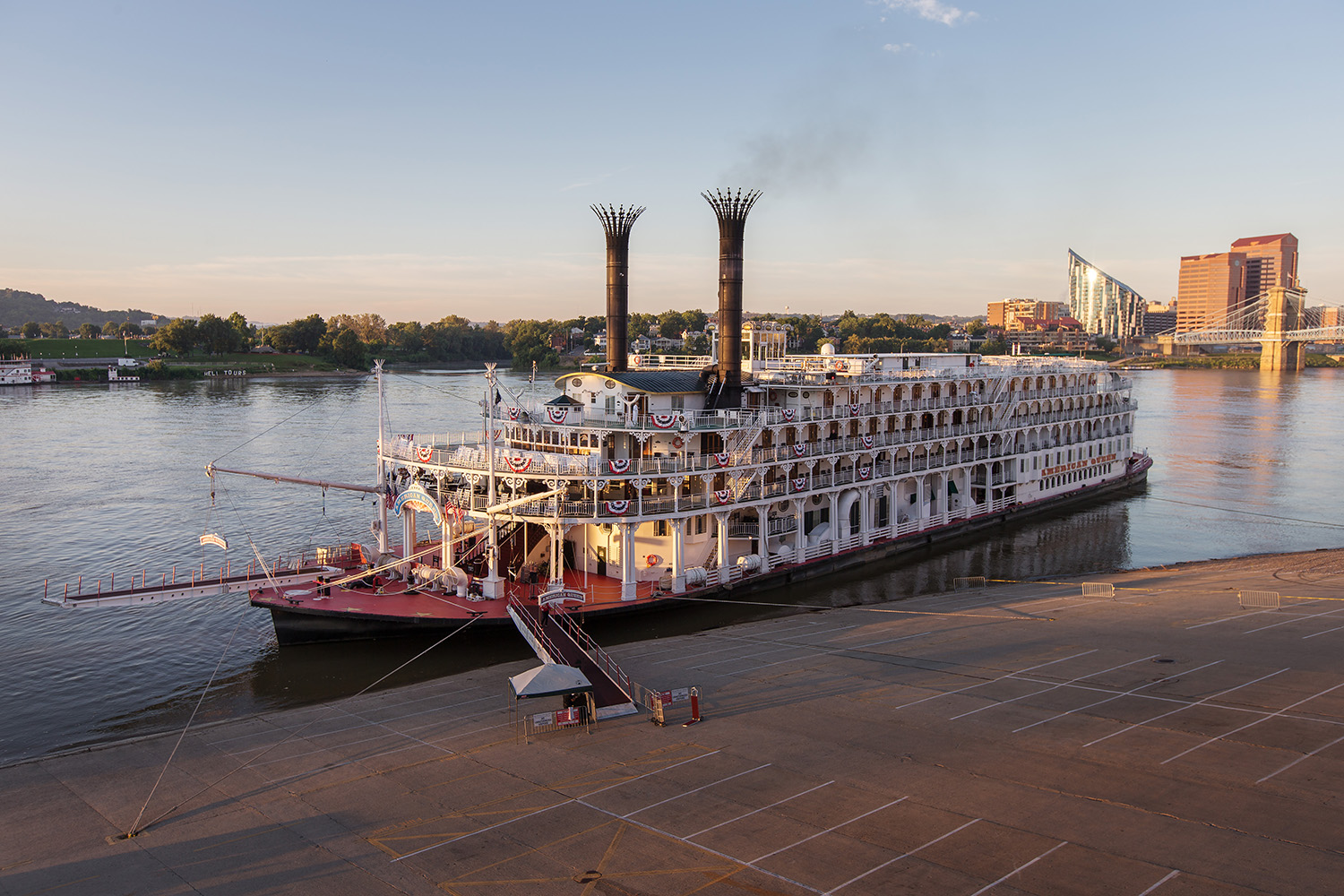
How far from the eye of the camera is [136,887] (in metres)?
15.8

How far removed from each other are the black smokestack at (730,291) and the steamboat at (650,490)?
0.33 ft

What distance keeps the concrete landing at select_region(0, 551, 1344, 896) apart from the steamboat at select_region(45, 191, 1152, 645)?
6308 mm

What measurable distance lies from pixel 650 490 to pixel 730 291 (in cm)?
1239

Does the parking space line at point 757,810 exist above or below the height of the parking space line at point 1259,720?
below

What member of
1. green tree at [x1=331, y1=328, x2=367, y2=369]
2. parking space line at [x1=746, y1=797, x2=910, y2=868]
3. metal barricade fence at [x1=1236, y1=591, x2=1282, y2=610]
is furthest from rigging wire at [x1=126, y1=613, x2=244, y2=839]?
green tree at [x1=331, y1=328, x2=367, y2=369]

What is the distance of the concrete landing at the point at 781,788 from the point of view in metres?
15.8

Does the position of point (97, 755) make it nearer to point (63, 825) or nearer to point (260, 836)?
point (63, 825)

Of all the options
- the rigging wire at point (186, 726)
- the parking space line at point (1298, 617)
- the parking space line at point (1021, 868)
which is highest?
the parking space line at point (1021, 868)

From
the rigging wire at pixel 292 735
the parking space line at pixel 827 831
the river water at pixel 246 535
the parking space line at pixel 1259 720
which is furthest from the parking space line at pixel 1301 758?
the rigging wire at pixel 292 735

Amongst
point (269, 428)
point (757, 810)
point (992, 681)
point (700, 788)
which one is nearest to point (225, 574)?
point (700, 788)

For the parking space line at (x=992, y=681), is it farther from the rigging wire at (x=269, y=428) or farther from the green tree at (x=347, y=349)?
the green tree at (x=347, y=349)

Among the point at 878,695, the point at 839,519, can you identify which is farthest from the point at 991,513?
the point at 878,695

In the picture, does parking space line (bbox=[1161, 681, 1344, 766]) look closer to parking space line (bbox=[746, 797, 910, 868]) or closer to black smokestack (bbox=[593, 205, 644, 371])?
parking space line (bbox=[746, 797, 910, 868])

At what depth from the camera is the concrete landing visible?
15797 mm
